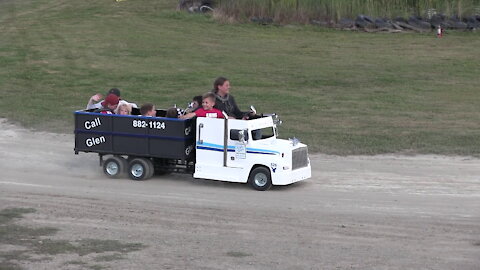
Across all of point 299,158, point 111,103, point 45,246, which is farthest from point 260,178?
point 45,246

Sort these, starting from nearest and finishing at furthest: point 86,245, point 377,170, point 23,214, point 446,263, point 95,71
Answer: point 446,263, point 86,245, point 23,214, point 377,170, point 95,71

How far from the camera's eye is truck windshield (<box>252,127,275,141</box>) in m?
17.6

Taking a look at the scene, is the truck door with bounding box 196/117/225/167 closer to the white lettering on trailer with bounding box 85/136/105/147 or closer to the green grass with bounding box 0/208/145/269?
the white lettering on trailer with bounding box 85/136/105/147

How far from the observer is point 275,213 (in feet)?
51.8

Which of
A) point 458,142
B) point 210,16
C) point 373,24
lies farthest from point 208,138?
point 210,16

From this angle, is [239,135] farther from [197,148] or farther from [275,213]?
[275,213]

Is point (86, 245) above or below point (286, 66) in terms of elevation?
below

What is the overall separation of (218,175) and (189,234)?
318 cm

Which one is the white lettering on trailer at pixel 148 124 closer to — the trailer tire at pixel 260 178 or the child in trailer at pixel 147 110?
the child in trailer at pixel 147 110

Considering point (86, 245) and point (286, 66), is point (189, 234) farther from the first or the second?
point (286, 66)

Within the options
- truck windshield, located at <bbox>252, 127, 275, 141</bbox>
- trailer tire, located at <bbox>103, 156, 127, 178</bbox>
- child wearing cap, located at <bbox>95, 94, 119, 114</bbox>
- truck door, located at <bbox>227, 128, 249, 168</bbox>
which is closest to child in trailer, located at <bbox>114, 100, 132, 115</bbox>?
child wearing cap, located at <bbox>95, 94, 119, 114</bbox>

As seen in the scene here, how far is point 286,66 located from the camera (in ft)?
114

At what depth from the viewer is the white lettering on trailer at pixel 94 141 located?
18359 millimetres

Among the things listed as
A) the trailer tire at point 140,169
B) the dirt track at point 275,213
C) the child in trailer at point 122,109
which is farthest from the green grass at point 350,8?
the trailer tire at point 140,169
